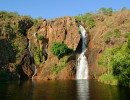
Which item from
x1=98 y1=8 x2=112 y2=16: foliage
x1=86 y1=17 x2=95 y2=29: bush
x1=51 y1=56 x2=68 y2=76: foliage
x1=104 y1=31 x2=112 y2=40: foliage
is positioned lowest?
x1=51 y1=56 x2=68 y2=76: foliage

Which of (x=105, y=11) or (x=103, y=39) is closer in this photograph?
(x=103, y=39)

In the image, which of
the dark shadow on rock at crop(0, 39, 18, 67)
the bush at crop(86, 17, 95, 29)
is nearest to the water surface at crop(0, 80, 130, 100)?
the dark shadow on rock at crop(0, 39, 18, 67)

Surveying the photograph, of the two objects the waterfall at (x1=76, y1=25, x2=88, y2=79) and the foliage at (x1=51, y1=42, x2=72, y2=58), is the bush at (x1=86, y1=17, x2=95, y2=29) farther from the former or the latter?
the waterfall at (x1=76, y1=25, x2=88, y2=79)

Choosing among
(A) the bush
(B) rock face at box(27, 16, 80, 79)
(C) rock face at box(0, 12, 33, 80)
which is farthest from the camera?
(A) the bush

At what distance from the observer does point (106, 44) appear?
52.8 metres

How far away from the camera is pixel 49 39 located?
218ft

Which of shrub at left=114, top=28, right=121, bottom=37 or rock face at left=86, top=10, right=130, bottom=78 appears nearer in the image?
rock face at left=86, top=10, right=130, bottom=78

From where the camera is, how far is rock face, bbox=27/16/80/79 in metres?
58.8

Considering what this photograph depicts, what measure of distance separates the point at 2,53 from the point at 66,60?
25.7 meters

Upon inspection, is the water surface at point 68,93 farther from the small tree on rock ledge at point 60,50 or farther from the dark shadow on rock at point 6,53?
the dark shadow on rock at point 6,53

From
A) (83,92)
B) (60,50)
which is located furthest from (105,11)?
(83,92)

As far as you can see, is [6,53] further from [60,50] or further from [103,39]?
[103,39]

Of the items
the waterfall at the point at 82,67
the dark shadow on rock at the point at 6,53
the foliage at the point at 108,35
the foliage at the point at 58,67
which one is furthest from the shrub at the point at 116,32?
the dark shadow on rock at the point at 6,53

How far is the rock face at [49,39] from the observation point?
193 feet
